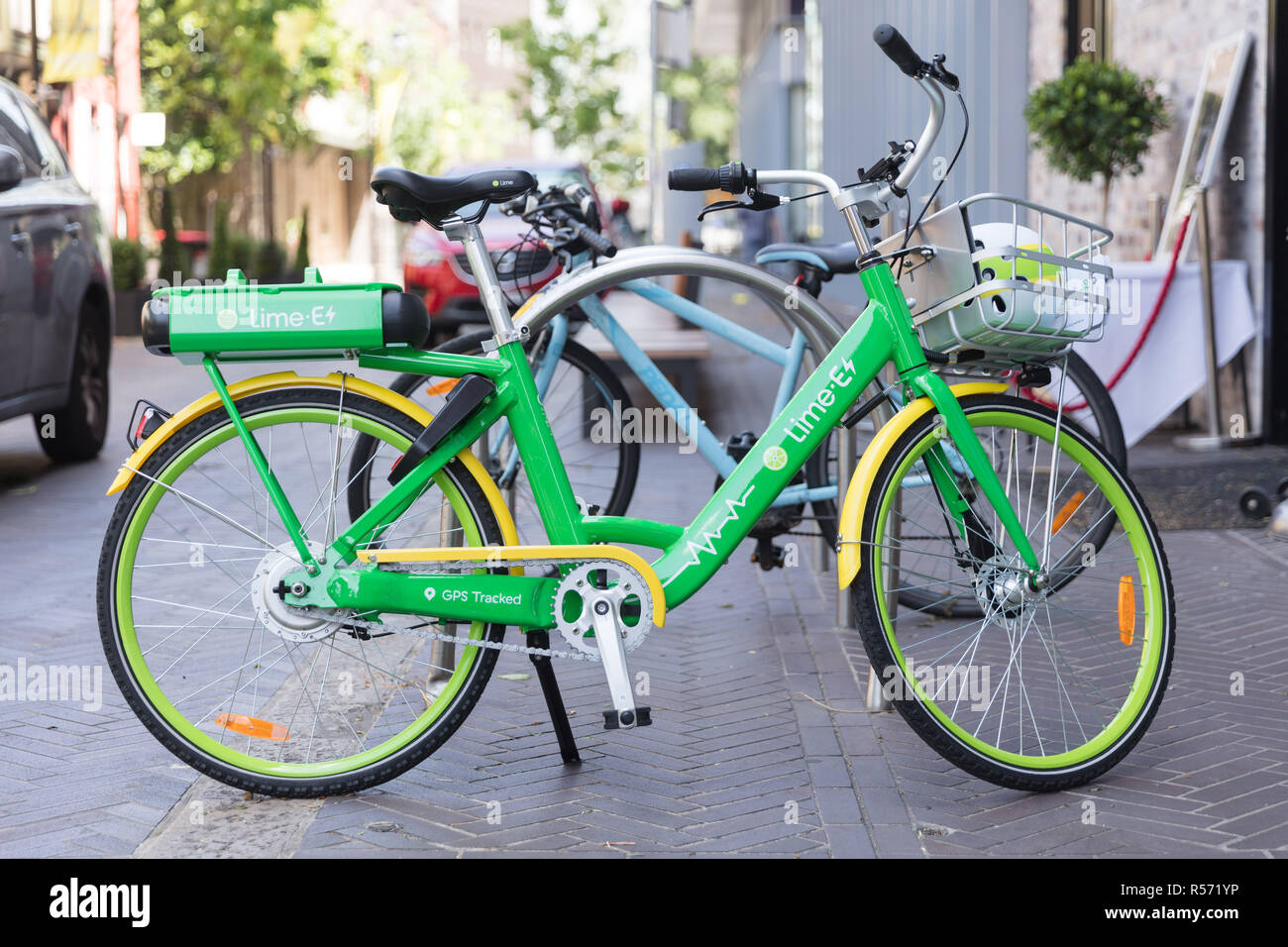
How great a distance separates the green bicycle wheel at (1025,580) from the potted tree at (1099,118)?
18.0ft

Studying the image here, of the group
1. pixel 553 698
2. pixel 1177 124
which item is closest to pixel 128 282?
pixel 1177 124

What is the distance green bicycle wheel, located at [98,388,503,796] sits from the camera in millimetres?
3387

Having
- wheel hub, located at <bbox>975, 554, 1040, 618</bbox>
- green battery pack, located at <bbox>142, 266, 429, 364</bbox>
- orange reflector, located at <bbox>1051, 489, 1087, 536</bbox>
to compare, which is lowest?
wheel hub, located at <bbox>975, 554, 1040, 618</bbox>

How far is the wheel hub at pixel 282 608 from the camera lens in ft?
11.3

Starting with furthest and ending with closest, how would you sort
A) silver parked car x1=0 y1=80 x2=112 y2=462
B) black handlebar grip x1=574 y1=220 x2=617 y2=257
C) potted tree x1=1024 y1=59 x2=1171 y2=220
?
1. potted tree x1=1024 y1=59 x2=1171 y2=220
2. silver parked car x1=0 y1=80 x2=112 y2=462
3. black handlebar grip x1=574 y1=220 x2=617 y2=257

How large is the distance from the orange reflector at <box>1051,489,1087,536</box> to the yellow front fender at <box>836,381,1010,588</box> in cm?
39

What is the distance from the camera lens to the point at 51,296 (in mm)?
7652

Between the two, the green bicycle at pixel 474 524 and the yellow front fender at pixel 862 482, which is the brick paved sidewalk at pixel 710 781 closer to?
the green bicycle at pixel 474 524

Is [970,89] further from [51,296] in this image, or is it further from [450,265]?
[51,296]

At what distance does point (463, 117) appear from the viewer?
4162 cm

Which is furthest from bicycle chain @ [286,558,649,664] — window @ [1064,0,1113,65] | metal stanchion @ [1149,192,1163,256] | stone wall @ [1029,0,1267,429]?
window @ [1064,0,1113,65]

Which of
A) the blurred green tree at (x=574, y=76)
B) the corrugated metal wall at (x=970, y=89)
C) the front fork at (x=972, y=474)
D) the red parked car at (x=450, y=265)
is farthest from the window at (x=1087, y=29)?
the blurred green tree at (x=574, y=76)

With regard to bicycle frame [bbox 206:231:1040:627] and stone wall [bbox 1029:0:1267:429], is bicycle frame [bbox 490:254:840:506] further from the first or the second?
stone wall [bbox 1029:0:1267:429]
